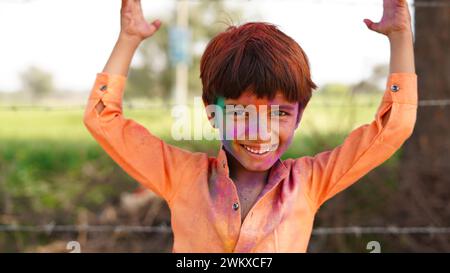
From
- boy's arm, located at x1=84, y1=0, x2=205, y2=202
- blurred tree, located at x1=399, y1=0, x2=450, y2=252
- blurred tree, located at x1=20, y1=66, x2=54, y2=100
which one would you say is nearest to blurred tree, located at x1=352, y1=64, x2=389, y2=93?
blurred tree, located at x1=399, y1=0, x2=450, y2=252

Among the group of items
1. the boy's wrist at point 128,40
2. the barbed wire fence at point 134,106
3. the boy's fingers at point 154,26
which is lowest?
the barbed wire fence at point 134,106

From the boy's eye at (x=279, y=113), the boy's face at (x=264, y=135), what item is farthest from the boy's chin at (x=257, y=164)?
the boy's eye at (x=279, y=113)

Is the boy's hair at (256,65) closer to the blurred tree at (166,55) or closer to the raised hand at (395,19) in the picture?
the raised hand at (395,19)

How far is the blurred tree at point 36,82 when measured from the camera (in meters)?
8.29

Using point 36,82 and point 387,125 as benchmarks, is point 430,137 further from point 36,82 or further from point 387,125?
point 36,82

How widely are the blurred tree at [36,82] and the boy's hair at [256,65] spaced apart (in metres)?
6.49

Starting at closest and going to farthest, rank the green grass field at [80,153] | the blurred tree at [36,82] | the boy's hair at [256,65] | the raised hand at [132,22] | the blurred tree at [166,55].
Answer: the boy's hair at [256,65]
the raised hand at [132,22]
the green grass field at [80,153]
the blurred tree at [36,82]
the blurred tree at [166,55]

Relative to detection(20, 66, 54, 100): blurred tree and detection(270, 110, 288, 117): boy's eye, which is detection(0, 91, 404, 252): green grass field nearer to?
detection(20, 66, 54, 100): blurred tree

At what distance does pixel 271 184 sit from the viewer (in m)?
1.86

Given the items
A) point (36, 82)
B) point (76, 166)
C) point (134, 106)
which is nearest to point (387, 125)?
point (134, 106)

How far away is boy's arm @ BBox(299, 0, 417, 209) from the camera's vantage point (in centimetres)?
182

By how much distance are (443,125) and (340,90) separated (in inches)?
61.1
